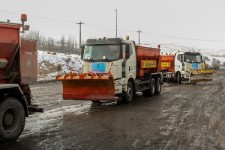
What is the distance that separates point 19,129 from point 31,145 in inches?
26.8

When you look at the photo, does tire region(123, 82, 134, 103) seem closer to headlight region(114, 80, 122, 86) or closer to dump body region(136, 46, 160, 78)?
headlight region(114, 80, 122, 86)

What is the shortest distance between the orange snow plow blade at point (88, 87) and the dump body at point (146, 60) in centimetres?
306

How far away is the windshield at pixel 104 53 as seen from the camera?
44.0 ft

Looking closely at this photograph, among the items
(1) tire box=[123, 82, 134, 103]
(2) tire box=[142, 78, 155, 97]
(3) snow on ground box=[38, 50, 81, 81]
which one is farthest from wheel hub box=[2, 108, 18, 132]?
(3) snow on ground box=[38, 50, 81, 81]

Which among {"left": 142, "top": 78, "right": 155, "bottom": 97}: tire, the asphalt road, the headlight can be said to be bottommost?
the asphalt road

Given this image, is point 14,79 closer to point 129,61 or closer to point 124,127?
point 124,127

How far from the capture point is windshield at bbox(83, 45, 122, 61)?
13.4m

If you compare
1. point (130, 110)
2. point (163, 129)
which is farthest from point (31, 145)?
point (130, 110)

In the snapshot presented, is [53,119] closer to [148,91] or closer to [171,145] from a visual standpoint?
[171,145]

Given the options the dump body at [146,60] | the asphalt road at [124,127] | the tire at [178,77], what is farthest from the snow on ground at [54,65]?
the asphalt road at [124,127]

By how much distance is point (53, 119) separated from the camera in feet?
32.7

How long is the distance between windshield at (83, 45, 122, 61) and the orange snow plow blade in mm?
930

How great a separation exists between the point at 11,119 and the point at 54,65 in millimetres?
31742

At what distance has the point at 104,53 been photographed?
44.2 ft
